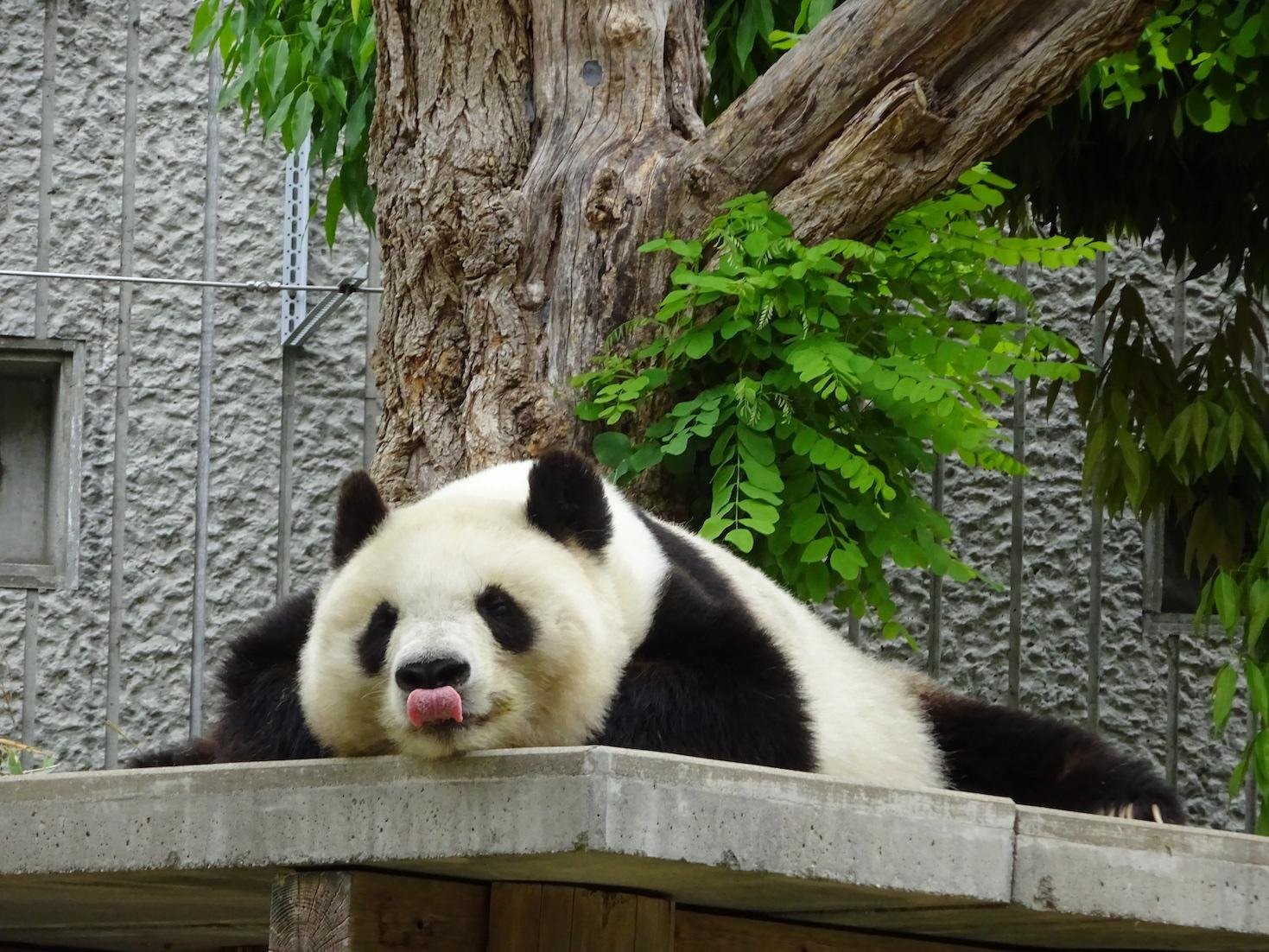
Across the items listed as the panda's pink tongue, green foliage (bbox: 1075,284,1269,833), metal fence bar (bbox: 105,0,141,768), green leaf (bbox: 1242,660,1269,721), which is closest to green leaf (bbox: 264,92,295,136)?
metal fence bar (bbox: 105,0,141,768)

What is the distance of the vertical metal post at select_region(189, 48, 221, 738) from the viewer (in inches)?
221

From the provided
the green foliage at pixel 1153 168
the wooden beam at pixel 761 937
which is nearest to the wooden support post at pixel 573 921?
the wooden beam at pixel 761 937

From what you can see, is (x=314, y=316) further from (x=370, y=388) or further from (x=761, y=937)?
(x=761, y=937)

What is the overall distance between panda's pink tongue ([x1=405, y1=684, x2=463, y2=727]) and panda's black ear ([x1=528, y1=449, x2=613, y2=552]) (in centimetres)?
44

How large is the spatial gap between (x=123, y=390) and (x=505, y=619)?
377 centimetres

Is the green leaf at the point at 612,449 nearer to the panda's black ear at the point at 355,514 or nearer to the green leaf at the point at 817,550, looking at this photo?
the green leaf at the point at 817,550

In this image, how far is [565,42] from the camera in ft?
12.1

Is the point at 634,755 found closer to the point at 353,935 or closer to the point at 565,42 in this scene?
the point at 353,935

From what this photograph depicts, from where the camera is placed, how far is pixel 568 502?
2408 mm

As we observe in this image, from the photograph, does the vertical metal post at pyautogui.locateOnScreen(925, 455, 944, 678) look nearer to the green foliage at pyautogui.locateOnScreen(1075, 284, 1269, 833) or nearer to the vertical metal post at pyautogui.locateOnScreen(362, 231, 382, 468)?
the green foliage at pyautogui.locateOnScreen(1075, 284, 1269, 833)

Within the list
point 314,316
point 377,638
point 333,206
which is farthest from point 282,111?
point 377,638

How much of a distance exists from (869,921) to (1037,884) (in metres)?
0.39

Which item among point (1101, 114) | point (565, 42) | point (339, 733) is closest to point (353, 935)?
point (339, 733)

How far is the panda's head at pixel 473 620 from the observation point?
206 centimetres
